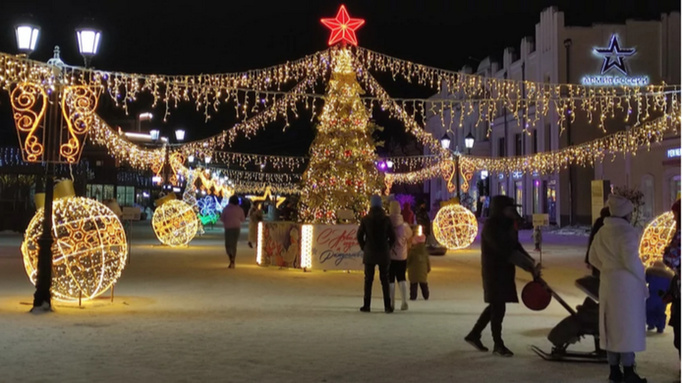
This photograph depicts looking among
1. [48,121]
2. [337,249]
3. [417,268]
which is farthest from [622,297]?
[337,249]

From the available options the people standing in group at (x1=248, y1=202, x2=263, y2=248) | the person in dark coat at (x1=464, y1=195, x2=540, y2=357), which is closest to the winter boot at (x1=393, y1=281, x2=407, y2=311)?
the person in dark coat at (x1=464, y1=195, x2=540, y2=357)

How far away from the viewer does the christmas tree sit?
2312 cm

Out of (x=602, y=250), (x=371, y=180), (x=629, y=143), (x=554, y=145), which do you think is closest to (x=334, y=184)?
(x=371, y=180)

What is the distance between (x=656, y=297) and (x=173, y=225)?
2226 cm

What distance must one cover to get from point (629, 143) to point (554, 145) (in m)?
17.6

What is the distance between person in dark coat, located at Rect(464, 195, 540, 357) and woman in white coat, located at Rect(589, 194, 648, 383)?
149 cm

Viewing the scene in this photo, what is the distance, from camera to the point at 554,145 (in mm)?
54031

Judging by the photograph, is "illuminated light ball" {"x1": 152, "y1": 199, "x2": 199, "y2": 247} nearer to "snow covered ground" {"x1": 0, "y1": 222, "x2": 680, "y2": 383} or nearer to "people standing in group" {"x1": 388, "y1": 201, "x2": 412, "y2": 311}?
"snow covered ground" {"x1": 0, "y1": 222, "x2": 680, "y2": 383}

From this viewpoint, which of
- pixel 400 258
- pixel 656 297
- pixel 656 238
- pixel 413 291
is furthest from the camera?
pixel 413 291

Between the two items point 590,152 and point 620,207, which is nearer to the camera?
point 620,207

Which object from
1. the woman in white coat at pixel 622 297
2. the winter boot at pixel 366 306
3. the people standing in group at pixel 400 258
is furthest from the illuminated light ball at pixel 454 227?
the woman in white coat at pixel 622 297

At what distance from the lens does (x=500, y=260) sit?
9367 mm

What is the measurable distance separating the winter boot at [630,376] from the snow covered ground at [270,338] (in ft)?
1.28

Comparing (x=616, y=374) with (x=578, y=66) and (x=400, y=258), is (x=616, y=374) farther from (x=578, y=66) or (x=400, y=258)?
(x=578, y=66)
